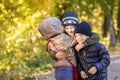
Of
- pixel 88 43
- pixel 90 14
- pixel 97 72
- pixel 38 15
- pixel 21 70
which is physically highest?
pixel 90 14

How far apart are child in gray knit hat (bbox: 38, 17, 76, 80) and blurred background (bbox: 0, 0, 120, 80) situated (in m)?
5.35

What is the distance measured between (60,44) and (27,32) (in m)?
14.4

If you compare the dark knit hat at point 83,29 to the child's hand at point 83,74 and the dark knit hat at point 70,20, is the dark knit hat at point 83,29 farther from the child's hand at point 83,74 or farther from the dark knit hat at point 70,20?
the child's hand at point 83,74

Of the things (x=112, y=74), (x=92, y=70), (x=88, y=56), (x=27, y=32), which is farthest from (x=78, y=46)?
(x=27, y=32)

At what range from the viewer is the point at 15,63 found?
46.6 feet

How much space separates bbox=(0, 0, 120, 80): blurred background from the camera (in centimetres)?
1090

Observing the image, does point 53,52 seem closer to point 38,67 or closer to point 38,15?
point 38,67

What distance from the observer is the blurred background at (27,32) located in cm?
1090

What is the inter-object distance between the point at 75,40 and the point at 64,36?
0.51 ft

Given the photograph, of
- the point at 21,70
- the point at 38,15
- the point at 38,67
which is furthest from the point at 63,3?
the point at 21,70

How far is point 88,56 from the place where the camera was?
17.0 ft

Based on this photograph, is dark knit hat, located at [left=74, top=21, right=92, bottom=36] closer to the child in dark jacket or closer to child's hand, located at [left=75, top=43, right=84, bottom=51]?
the child in dark jacket

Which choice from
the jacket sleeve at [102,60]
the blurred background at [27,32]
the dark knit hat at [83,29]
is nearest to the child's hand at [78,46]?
the dark knit hat at [83,29]

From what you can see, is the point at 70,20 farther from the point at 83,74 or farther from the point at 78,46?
the point at 83,74
